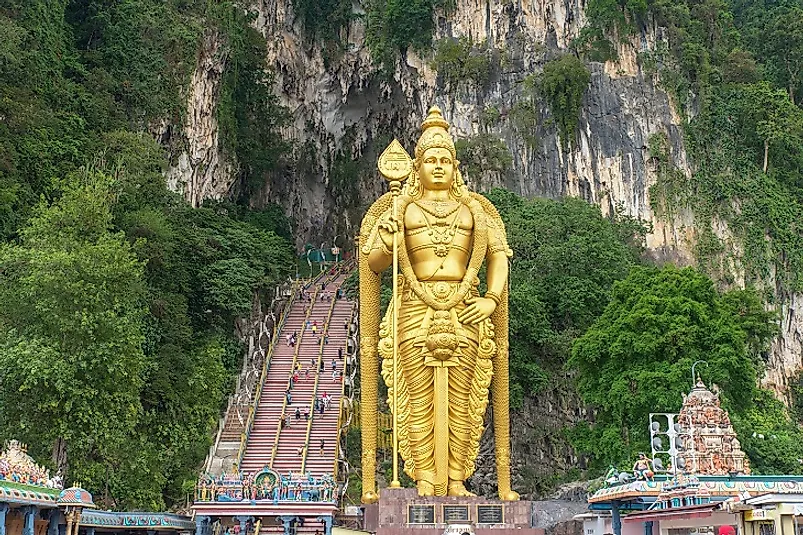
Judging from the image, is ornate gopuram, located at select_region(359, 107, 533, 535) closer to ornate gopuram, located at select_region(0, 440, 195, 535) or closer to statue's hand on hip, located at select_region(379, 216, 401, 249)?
statue's hand on hip, located at select_region(379, 216, 401, 249)

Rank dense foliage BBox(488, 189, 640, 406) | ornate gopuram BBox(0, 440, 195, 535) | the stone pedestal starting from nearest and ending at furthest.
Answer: ornate gopuram BBox(0, 440, 195, 535), the stone pedestal, dense foliage BBox(488, 189, 640, 406)

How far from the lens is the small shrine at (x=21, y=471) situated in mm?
7969

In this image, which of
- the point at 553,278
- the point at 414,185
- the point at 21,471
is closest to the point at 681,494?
the point at 414,185

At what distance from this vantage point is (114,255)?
1248 cm

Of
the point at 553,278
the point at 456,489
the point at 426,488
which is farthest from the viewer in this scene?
the point at 553,278

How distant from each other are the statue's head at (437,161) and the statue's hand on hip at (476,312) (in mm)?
1286

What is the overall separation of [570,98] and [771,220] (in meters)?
5.72

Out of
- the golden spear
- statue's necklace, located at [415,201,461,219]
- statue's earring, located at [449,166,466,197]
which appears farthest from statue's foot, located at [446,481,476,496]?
statue's earring, located at [449,166,466,197]

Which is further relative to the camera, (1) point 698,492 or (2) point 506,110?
(2) point 506,110

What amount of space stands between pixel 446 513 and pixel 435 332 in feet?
5.88

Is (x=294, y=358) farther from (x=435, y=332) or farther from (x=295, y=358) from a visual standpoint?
(x=435, y=332)

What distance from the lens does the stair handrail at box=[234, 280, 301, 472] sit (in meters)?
14.2

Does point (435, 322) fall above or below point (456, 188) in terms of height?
below

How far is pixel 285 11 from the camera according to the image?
28.6 m
